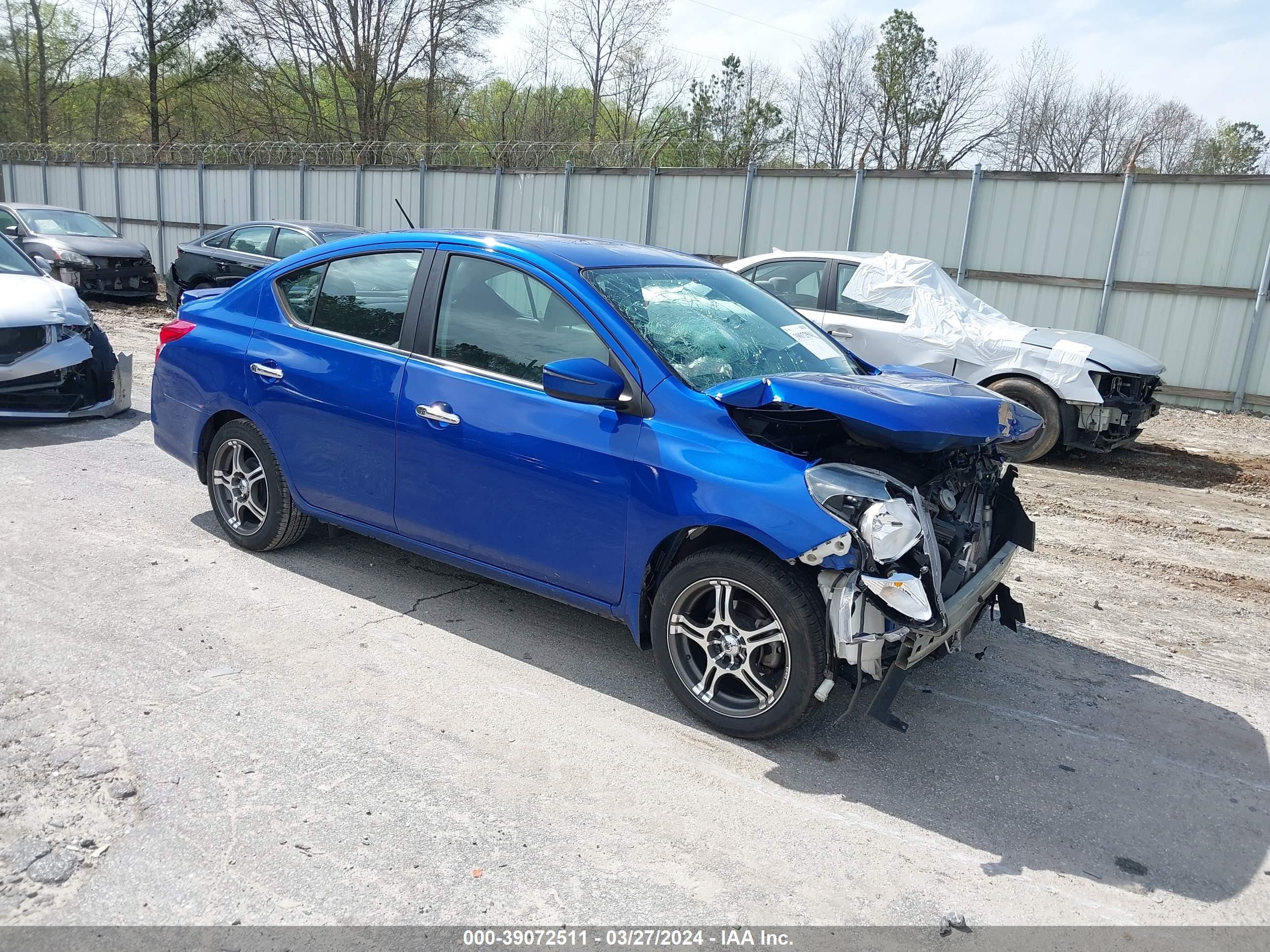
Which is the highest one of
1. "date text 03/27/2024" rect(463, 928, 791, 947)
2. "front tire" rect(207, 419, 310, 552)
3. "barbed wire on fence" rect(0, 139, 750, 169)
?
"barbed wire on fence" rect(0, 139, 750, 169)

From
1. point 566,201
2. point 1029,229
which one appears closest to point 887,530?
point 1029,229

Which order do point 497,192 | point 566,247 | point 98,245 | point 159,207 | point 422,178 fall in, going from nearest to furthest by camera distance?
point 566,247, point 98,245, point 497,192, point 422,178, point 159,207

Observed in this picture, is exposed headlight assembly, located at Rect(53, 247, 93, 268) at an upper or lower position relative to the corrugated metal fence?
lower

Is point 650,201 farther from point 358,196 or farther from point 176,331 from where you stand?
point 176,331

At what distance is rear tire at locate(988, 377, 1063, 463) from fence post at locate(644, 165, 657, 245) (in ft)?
28.7

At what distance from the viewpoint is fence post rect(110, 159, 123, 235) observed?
23.9m

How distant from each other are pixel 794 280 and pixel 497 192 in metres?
10.4

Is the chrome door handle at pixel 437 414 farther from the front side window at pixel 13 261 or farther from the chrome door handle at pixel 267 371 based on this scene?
the front side window at pixel 13 261

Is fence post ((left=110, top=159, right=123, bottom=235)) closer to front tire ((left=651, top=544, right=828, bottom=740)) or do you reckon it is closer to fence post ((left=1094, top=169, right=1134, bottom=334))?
fence post ((left=1094, top=169, right=1134, bottom=334))

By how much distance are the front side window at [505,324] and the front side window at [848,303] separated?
546 cm

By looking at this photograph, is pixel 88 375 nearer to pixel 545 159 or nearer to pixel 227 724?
pixel 227 724

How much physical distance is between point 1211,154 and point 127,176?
3358 centimetres

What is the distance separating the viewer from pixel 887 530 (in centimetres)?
322

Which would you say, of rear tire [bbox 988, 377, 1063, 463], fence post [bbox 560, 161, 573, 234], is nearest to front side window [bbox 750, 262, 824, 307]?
rear tire [bbox 988, 377, 1063, 463]
